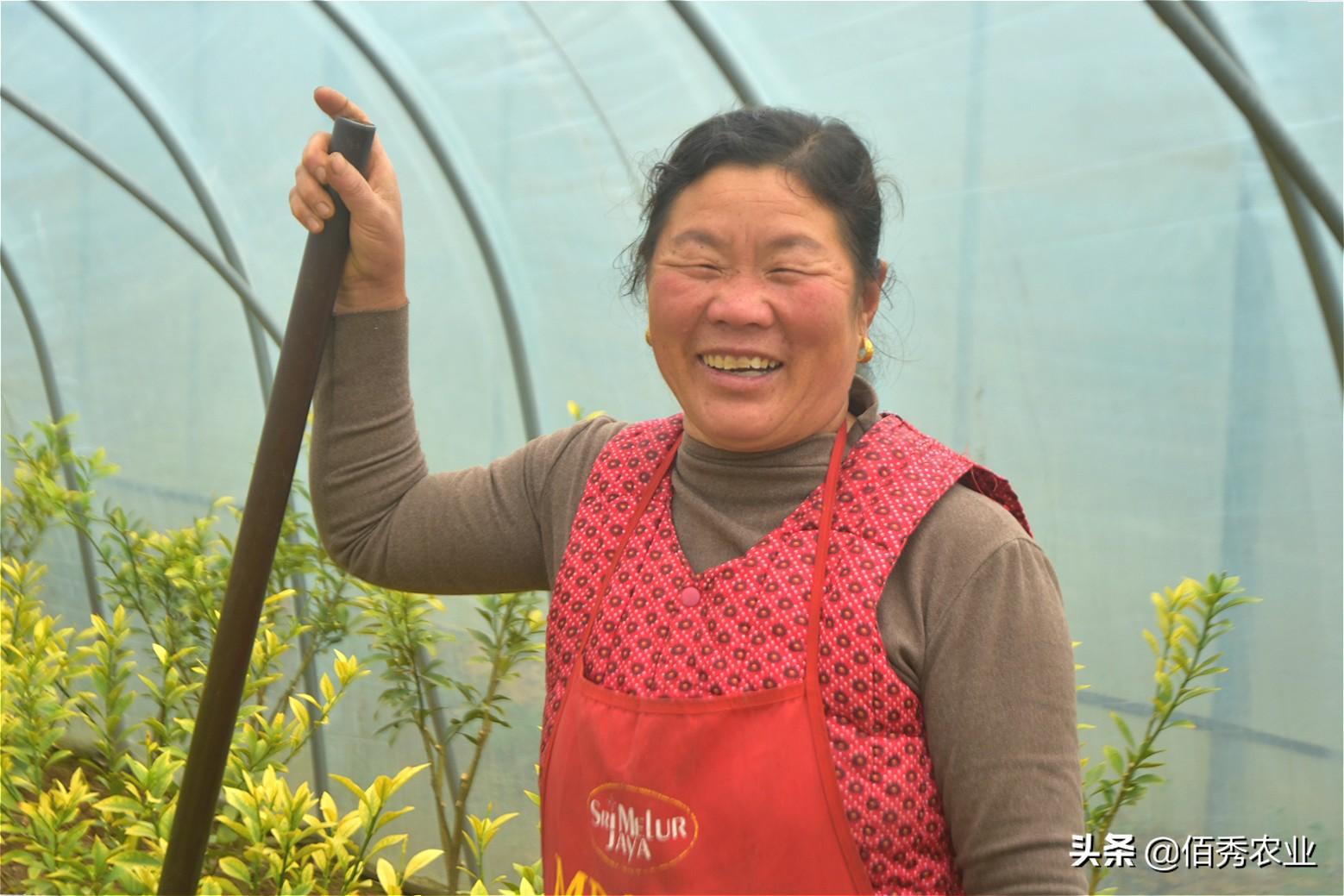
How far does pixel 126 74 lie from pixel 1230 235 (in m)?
4.84

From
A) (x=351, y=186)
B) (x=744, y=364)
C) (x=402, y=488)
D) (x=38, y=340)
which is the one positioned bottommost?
(x=402, y=488)

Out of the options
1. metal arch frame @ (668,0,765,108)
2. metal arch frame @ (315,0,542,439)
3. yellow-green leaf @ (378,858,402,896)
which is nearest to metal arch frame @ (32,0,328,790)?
metal arch frame @ (315,0,542,439)

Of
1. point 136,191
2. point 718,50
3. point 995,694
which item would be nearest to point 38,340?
point 136,191

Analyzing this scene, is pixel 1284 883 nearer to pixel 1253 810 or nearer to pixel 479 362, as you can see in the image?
Answer: pixel 1253 810

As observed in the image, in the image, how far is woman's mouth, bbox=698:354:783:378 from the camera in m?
1.57

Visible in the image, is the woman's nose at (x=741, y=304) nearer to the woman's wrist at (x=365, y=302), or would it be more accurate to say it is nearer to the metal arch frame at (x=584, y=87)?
the woman's wrist at (x=365, y=302)

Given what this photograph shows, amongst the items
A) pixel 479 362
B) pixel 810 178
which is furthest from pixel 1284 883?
pixel 479 362

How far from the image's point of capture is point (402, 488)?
1.80m

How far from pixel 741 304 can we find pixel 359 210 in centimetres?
47

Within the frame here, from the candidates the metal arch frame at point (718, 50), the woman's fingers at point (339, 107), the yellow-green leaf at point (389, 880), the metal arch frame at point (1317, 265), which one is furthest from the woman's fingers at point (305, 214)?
the metal arch frame at point (718, 50)

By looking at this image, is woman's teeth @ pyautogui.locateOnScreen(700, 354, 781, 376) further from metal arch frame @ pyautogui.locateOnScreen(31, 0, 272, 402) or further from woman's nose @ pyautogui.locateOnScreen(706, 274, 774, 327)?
metal arch frame @ pyautogui.locateOnScreen(31, 0, 272, 402)

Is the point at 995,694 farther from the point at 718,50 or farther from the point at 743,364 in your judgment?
the point at 718,50

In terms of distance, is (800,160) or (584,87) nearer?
(800,160)

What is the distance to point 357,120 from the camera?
151cm
